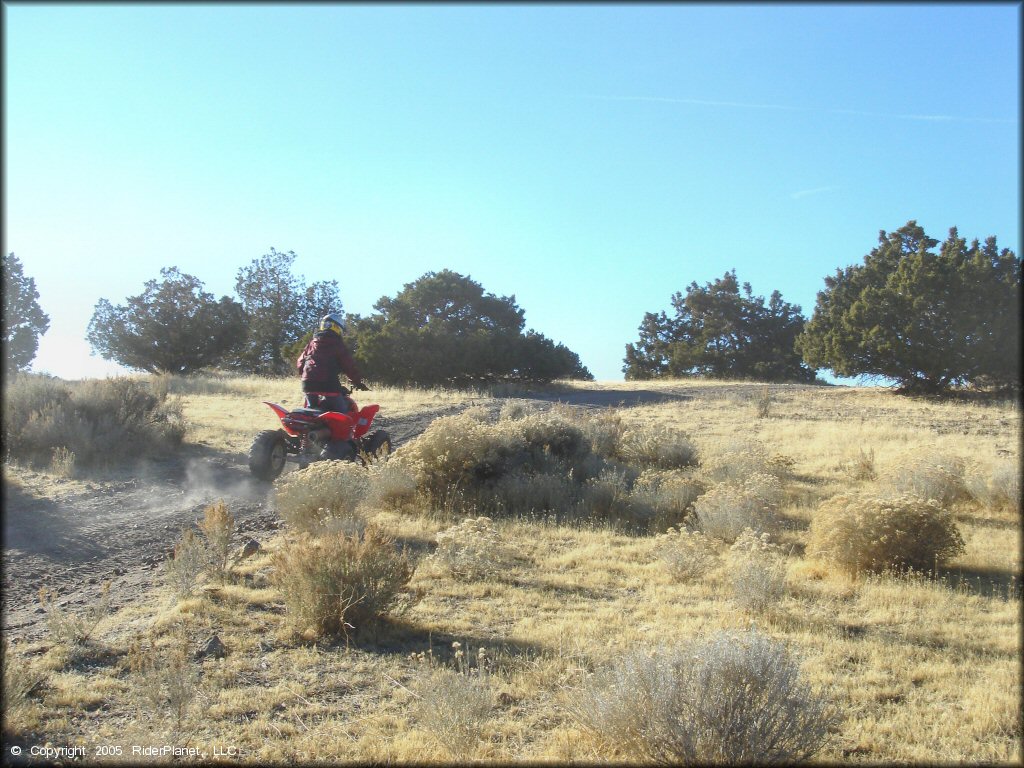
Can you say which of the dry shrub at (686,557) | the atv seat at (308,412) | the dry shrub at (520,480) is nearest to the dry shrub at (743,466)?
the dry shrub at (520,480)

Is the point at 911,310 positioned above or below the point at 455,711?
above

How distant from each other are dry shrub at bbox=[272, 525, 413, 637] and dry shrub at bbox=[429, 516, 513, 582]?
113 centimetres

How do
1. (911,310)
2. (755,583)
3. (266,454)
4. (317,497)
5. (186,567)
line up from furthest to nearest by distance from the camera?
(911,310) < (266,454) < (317,497) < (755,583) < (186,567)

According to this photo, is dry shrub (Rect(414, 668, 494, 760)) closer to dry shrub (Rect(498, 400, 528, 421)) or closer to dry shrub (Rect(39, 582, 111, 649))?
dry shrub (Rect(39, 582, 111, 649))

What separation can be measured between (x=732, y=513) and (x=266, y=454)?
590 cm

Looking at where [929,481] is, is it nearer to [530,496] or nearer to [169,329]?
[530,496]

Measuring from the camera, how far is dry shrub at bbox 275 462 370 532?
750 cm

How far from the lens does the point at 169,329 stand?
110 ft

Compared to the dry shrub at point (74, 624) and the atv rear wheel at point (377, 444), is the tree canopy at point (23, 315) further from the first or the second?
the atv rear wheel at point (377, 444)

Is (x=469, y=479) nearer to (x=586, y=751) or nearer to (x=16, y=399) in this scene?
(x=586, y=751)

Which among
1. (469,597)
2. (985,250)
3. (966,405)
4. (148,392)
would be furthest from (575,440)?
(985,250)

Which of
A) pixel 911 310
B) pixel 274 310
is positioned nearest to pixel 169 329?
pixel 274 310

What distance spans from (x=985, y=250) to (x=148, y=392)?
75.5 feet

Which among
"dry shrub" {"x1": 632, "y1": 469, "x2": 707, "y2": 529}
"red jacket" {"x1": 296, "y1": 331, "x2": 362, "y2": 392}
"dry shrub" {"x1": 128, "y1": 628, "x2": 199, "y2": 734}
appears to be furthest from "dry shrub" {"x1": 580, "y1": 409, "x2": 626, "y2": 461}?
"dry shrub" {"x1": 128, "y1": 628, "x2": 199, "y2": 734}
